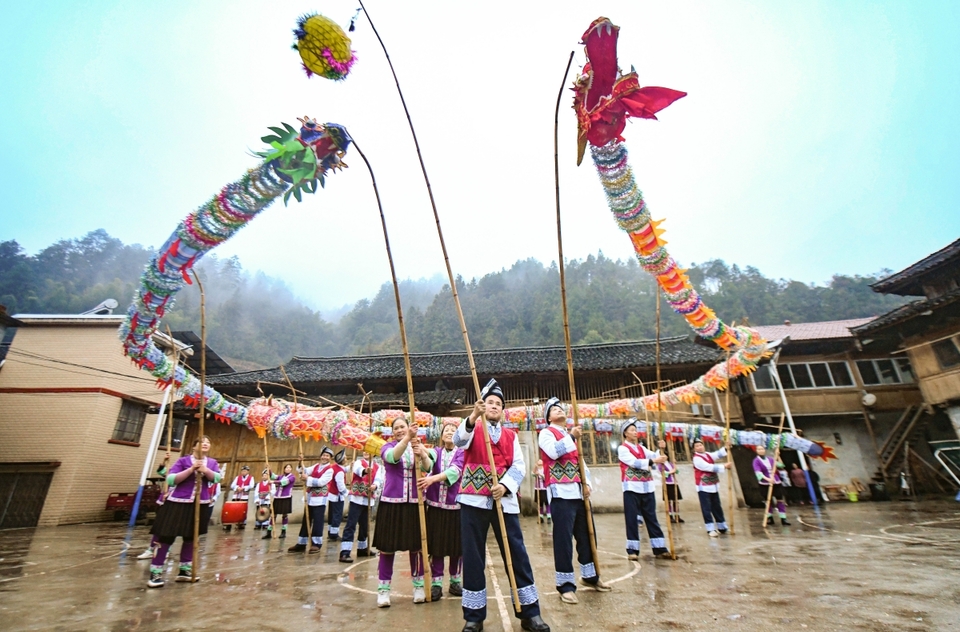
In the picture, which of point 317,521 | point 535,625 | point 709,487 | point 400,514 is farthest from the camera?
point 709,487

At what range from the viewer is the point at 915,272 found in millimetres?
14734

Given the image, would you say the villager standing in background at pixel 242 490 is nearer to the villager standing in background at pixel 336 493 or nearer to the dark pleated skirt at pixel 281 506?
the dark pleated skirt at pixel 281 506

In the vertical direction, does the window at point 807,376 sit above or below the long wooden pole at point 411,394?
above

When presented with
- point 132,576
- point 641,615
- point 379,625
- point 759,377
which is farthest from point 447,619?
point 759,377

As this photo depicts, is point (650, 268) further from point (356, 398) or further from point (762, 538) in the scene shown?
point (356, 398)

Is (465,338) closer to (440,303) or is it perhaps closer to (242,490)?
(242,490)

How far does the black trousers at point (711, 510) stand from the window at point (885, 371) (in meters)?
13.9

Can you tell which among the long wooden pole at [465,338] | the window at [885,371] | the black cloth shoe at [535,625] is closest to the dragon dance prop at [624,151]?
the long wooden pole at [465,338]

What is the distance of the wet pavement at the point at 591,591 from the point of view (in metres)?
3.27

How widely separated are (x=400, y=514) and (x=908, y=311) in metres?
18.2

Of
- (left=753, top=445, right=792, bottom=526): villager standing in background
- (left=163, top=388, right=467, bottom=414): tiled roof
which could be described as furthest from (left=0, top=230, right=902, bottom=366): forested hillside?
(left=753, top=445, right=792, bottom=526): villager standing in background

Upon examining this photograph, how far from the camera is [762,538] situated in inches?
295

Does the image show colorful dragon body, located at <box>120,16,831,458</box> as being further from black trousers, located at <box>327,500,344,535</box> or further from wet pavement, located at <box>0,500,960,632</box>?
wet pavement, located at <box>0,500,960,632</box>

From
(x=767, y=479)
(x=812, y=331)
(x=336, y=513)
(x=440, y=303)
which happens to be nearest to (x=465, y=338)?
(x=336, y=513)
